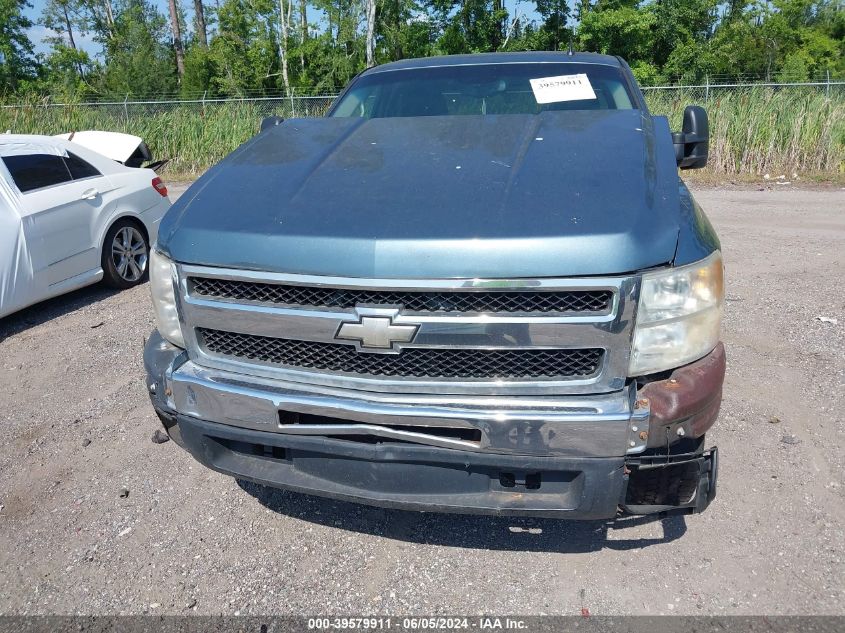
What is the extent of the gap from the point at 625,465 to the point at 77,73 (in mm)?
54711

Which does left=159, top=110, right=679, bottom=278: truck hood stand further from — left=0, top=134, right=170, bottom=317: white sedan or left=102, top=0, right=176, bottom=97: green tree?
left=102, top=0, right=176, bottom=97: green tree

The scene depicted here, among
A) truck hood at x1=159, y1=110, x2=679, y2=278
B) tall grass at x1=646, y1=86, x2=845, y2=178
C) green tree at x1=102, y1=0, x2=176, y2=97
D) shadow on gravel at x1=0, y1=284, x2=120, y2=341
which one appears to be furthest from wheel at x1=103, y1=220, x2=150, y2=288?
green tree at x1=102, y1=0, x2=176, y2=97

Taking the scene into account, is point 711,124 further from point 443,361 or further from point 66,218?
point 443,361

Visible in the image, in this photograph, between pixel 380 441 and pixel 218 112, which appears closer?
pixel 380 441

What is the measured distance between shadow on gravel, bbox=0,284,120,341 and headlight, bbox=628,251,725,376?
5008mm

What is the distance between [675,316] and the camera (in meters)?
2.21

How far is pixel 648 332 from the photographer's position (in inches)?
86.7

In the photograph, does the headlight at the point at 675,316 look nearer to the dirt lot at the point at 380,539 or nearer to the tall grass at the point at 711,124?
the dirt lot at the point at 380,539

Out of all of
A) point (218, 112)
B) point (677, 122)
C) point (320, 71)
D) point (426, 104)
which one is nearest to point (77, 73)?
point (320, 71)

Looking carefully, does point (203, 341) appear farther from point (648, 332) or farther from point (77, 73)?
point (77, 73)

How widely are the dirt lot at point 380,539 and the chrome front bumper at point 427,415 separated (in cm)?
71

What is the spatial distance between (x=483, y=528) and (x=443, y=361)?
3.59 ft

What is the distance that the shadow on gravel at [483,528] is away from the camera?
9.58 ft

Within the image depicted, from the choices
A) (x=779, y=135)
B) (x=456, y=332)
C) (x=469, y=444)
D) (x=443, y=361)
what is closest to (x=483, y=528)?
(x=469, y=444)
